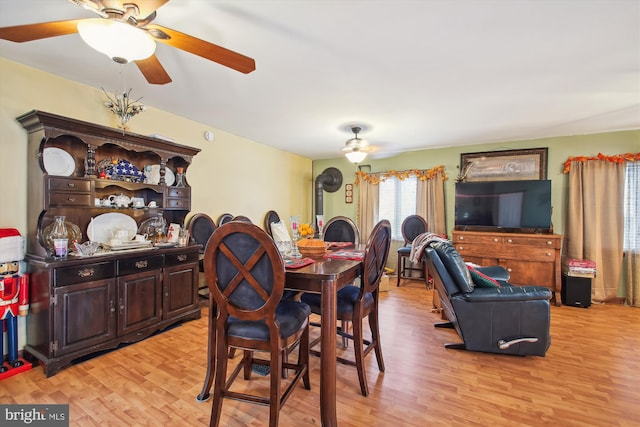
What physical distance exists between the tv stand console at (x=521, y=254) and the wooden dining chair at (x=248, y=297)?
145 inches

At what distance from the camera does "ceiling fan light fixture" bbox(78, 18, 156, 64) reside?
51.7 inches

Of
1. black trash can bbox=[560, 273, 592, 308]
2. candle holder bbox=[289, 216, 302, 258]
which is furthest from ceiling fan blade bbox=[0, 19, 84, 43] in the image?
black trash can bbox=[560, 273, 592, 308]

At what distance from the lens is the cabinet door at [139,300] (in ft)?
8.41

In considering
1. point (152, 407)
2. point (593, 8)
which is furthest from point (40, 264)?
point (593, 8)

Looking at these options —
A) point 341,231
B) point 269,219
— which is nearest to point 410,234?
point 341,231

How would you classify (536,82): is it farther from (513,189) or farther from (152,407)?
(152,407)

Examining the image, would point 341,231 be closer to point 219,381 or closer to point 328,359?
point 328,359

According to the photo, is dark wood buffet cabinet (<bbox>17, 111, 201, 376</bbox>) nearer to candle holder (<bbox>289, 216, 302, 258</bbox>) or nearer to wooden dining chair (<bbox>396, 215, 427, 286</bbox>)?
candle holder (<bbox>289, 216, 302, 258</bbox>)

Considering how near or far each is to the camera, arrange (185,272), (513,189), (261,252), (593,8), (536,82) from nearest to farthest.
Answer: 1. (261,252)
2. (593,8)
3. (536,82)
4. (185,272)
5. (513,189)

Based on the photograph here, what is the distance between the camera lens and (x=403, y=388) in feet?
6.70

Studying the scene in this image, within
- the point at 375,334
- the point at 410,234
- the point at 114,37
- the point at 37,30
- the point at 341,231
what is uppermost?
the point at 37,30

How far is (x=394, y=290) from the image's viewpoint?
457 cm

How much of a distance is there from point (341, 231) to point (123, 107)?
2547mm

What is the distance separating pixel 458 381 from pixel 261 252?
1.79 metres
